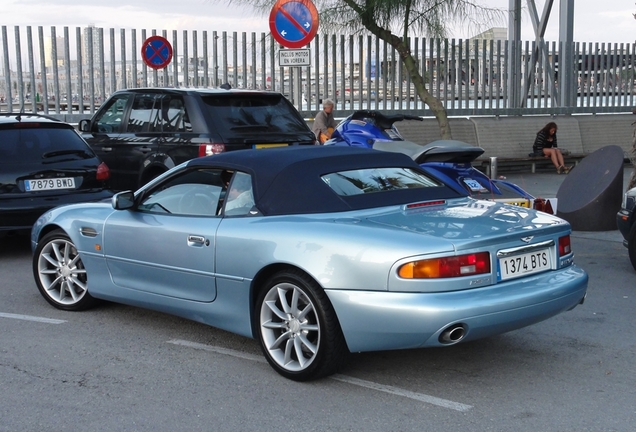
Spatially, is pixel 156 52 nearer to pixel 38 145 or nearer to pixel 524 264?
pixel 38 145

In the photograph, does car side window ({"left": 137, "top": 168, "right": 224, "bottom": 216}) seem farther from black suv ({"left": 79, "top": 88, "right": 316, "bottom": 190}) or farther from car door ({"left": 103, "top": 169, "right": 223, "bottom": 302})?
black suv ({"left": 79, "top": 88, "right": 316, "bottom": 190})

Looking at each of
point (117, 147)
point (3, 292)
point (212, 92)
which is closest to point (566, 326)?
point (3, 292)

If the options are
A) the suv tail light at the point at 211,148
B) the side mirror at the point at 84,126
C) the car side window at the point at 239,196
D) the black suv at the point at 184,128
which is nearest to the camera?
the car side window at the point at 239,196

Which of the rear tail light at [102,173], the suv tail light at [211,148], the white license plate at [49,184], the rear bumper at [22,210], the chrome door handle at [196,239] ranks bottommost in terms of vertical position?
the rear bumper at [22,210]

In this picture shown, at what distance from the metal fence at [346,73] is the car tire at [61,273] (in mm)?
7199

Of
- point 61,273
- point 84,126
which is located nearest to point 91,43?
point 84,126

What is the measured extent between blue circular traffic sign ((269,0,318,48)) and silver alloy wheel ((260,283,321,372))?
7685 millimetres

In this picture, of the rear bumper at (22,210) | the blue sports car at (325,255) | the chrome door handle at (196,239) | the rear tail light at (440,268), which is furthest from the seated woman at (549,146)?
the rear tail light at (440,268)

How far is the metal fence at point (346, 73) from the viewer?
50.5ft

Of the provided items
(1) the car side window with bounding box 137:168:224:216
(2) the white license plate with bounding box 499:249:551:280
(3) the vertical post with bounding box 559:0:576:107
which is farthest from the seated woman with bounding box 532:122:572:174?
(2) the white license plate with bounding box 499:249:551:280

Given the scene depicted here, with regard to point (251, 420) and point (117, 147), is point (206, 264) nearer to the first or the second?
point (251, 420)

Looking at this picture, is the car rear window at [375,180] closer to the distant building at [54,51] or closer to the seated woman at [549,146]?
the distant building at [54,51]

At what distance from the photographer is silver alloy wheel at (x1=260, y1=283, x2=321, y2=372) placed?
5.06 meters

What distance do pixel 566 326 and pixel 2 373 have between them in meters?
3.88
